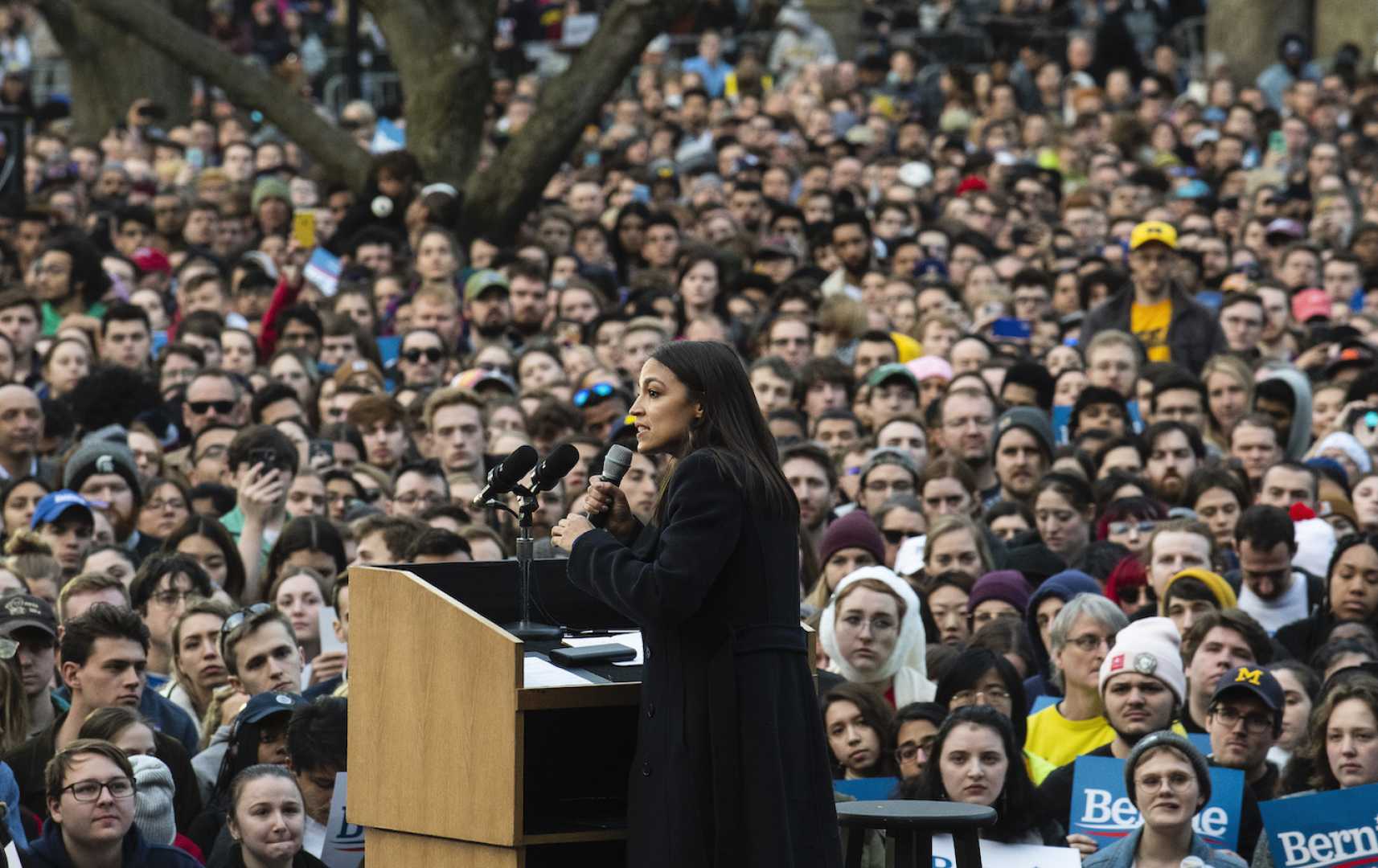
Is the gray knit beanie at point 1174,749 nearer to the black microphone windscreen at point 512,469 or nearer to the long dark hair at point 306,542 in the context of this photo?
the black microphone windscreen at point 512,469

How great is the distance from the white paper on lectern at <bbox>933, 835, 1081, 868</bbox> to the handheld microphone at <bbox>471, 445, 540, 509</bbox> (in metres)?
2.24

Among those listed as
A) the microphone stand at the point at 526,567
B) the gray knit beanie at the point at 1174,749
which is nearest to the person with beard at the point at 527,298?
the gray knit beanie at the point at 1174,749

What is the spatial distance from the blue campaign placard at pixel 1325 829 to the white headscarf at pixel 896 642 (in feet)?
6.62

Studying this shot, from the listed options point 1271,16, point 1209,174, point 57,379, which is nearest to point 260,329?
point 57,379

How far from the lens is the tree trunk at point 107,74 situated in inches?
1059

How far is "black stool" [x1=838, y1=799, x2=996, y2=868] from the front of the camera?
6.02 meters

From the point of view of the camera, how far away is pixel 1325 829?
793 centimetres

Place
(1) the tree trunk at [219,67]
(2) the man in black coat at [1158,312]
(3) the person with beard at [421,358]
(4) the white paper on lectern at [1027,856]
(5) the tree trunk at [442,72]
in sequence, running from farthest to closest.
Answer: (1) the tree trunk at [219,67] < (5) the tree trunk at [442,72] < (2) the man in black coat at [1158,312] < (3) the person with beard at [421,358] < (4) the white paper on lectern at [1027,856]

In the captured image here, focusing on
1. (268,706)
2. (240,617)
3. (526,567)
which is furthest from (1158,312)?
(526,567)

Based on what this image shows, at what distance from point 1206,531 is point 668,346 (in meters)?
5.60

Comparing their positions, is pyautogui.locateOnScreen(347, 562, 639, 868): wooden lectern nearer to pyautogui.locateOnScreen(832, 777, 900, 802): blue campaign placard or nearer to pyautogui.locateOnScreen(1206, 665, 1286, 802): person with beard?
pyautogui.locateOnScreen(832, 777, 900, 802): blue campaign placard

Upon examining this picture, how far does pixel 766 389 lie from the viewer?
14.7 m

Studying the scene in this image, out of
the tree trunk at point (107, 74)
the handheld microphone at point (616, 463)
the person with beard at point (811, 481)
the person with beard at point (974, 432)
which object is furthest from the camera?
the tree trunk at point (107, 74)

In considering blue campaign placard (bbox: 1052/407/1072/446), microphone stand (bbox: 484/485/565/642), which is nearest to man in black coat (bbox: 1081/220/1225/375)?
blue campaign placard (bbox: 1052/407/1072/446)
